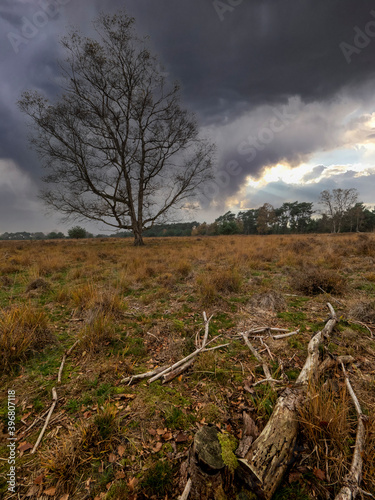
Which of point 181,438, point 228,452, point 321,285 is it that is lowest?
point 181,438

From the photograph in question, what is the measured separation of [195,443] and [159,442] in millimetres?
573

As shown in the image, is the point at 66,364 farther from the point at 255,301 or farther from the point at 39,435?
the point at 255,301

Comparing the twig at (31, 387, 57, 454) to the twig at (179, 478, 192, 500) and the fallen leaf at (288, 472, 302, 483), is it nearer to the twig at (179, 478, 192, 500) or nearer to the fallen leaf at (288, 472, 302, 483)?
the twig at (179, 478, 192, 500)

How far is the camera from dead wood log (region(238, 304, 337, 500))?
4.42 ft

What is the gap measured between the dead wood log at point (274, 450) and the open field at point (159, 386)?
102 mm

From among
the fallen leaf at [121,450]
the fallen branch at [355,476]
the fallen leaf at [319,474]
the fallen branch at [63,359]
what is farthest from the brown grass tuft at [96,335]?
the fallen branch at [355,476]

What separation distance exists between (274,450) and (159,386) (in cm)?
139

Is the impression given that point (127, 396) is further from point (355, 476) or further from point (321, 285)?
point (321, 285)

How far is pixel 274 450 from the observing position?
1.46 metres

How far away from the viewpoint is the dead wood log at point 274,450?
1347 millimetres

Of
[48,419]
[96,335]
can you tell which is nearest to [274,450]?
[48,419]

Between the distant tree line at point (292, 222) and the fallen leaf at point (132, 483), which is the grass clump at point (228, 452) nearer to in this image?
the fallen leaf at point (132, 483)

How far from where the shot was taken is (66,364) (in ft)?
9.08

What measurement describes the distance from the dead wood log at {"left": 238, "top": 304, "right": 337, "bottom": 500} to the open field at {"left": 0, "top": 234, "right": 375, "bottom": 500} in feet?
0.33
